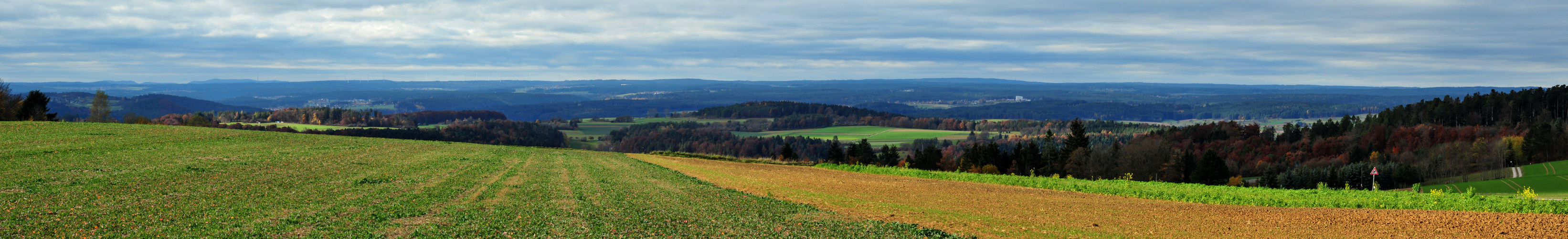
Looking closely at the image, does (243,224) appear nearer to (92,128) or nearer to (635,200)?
(635,200)

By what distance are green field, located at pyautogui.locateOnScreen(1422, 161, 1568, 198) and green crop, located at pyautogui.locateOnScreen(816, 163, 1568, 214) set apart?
4838 centimetres

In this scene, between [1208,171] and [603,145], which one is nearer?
[1208,171]

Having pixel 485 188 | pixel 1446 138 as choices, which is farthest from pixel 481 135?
pixel 1446 138

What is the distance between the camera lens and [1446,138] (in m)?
131

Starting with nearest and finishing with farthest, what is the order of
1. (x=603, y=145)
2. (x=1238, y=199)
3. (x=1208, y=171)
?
(x=1238, y=199) → (x=1208, y=171) → (x=603, y=145)

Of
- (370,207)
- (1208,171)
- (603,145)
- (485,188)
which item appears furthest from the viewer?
(603,145)

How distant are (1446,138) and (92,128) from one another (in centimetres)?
17026

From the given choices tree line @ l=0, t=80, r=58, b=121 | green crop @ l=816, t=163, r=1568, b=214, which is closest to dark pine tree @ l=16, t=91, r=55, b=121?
tree line @ l=0, t=80, r=58, b=121

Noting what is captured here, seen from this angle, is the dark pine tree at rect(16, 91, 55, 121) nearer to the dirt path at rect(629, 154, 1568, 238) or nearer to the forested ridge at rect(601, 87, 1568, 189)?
the forested ridge at rect(601, 87, 1568, 189)

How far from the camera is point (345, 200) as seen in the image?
61.1 feet

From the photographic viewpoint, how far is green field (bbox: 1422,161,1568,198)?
71.9m

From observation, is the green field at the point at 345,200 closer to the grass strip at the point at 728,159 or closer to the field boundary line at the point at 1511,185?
the grass strip at the point at 728,159

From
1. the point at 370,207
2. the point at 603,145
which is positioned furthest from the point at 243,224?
the point at 603,145

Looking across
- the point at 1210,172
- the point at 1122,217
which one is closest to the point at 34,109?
the point at 1122,217
